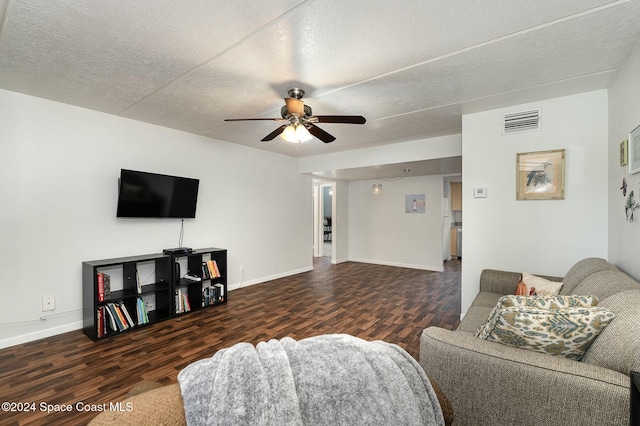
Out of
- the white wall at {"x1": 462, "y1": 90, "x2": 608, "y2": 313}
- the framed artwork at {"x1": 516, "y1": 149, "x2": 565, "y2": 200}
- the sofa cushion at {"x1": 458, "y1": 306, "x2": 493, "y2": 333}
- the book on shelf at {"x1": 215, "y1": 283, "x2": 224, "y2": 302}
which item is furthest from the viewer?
the book on shelf at {"x1": 215, "y1": 283, "x2": 224, "y2": 302}

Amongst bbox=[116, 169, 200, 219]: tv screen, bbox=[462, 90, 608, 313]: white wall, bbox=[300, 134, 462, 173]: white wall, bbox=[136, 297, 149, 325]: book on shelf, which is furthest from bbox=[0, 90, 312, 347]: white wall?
bbox=[462, 90, 608, 313]: white wall

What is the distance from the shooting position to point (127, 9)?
1.57m

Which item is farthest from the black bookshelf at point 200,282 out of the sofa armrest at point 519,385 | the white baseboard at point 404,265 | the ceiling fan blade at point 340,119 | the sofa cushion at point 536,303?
the white baseboard at point 404,265

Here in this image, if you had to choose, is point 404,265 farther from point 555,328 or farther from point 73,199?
point 73,199

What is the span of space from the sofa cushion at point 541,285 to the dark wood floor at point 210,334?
40.9 inches

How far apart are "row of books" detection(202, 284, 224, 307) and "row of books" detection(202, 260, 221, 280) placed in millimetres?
144

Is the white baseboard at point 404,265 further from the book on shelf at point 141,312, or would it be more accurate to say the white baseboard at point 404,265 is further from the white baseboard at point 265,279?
the book on shelf at point 141,312

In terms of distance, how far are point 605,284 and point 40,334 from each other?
4742 mm

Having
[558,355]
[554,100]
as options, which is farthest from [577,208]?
[558,355]

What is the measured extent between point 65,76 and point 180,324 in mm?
2635

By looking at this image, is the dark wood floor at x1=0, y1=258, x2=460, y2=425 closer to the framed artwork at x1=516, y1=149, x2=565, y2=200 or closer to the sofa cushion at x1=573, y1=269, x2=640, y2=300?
the sofa cushion at x1=573, y1=269, x2=640, y2=300

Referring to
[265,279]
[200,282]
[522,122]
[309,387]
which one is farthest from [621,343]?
[265,279]

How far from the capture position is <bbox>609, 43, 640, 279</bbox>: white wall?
1.91m

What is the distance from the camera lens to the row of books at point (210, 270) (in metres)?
3.81
